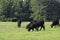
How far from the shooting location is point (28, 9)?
9400 centimetres

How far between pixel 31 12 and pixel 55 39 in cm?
7379

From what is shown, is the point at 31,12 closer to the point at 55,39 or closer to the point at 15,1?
the point at 15,1

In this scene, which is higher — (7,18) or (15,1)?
(15,1)

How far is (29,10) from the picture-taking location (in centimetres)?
9400

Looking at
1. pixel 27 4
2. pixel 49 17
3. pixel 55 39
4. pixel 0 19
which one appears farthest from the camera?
pixel 27 4

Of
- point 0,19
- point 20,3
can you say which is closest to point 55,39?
point 0,19

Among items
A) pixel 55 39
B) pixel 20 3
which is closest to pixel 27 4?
pixel 20 3

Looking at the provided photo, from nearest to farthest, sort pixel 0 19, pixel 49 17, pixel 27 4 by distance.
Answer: pixel 0 19 → pixel 49 17 → pixel 27 4

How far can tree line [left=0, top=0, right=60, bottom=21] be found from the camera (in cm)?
8662

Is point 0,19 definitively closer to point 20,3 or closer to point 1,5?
point 1,5

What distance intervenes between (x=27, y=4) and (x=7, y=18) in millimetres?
15182

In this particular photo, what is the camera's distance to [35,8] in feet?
298

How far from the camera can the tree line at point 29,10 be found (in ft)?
284

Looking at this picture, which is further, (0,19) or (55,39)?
(0,19)
